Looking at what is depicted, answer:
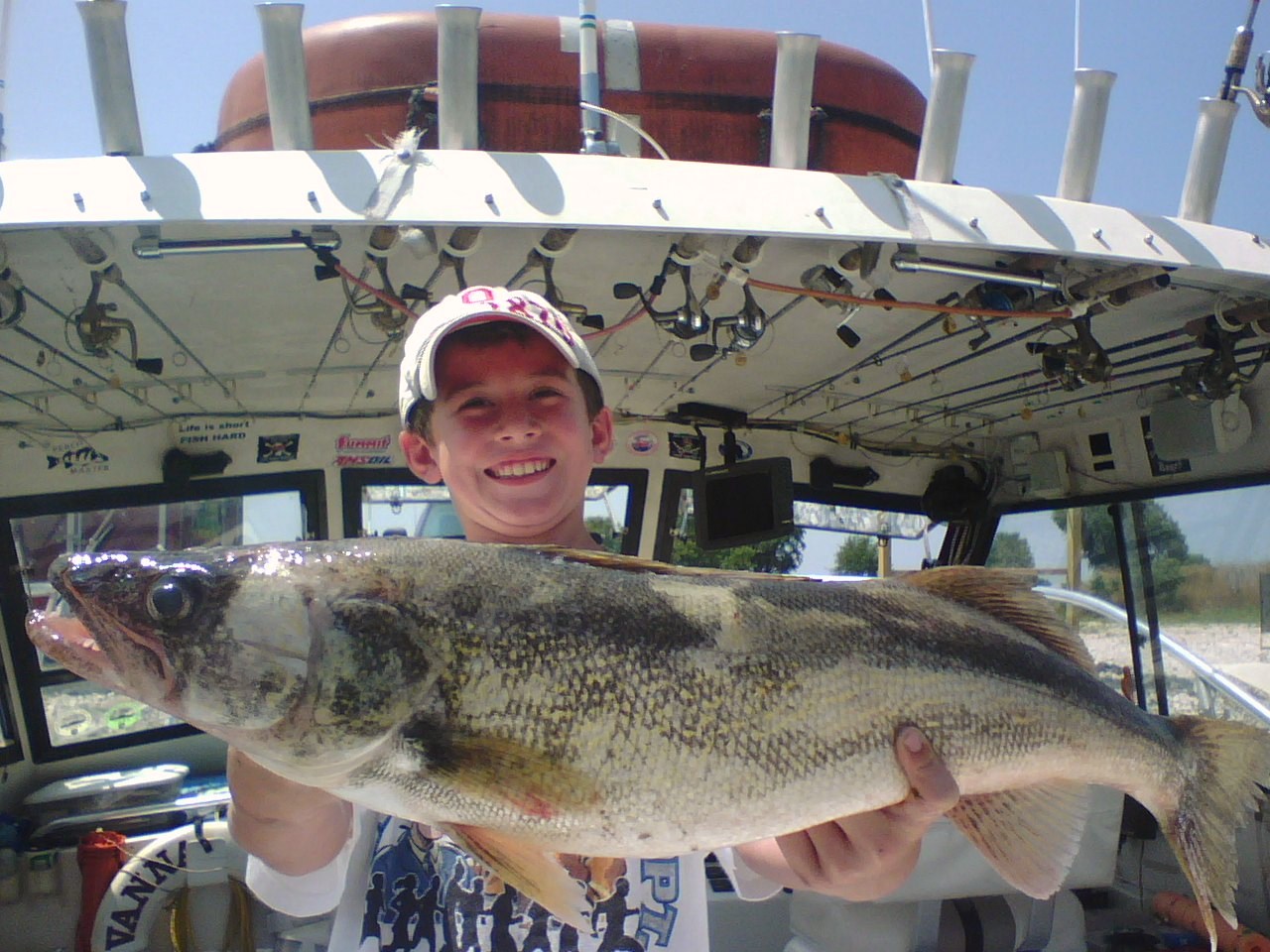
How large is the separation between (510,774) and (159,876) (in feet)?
16.3

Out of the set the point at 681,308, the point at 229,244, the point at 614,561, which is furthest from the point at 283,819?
the point at 681,308

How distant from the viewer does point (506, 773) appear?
1573 mm

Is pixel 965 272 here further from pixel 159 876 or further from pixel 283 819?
pixel 159 876

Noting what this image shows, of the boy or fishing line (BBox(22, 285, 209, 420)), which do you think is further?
fishing line (BBox(22, 285, 209, 420))

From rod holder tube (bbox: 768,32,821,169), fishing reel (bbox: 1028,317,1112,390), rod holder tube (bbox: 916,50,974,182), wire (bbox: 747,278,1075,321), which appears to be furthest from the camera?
fishing reel (bbox: 1028,317,1112,390)

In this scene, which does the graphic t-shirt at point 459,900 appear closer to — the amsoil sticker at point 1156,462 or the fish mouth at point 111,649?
the fish mouth at point 111,649

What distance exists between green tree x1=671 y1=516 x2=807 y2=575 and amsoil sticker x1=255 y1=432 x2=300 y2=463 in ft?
10.3

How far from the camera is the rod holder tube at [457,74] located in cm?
283

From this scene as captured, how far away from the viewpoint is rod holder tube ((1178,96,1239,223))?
3641mm

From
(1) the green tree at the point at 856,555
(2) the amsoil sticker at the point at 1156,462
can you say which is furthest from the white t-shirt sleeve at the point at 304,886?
(1) the green tree at the point at 856,555

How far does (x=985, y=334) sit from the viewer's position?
4.85 metres

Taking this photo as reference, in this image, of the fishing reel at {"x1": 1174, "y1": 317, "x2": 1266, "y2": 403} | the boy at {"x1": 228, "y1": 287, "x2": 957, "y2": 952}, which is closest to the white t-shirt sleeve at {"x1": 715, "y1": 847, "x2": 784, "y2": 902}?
the boy at {"x1": 228, "y1": 287, "x2": 957, "y2": 952}

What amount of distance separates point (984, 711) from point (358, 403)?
221 inches

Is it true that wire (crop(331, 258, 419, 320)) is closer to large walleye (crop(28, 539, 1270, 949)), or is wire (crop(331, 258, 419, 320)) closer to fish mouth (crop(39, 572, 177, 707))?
large walleye (crop(28, 539, 1270, 949))
